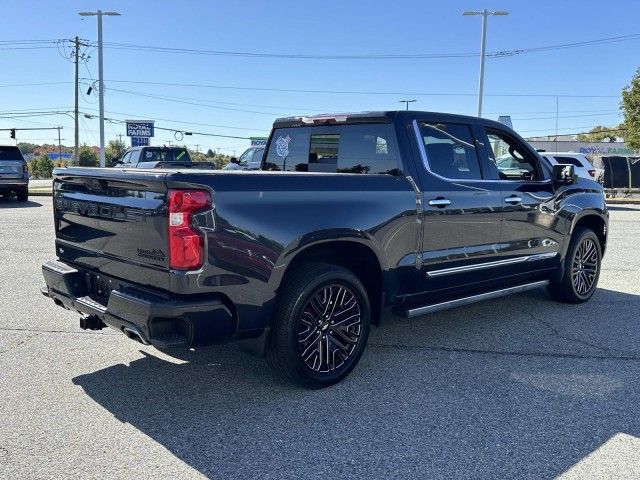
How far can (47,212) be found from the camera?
1647 cm

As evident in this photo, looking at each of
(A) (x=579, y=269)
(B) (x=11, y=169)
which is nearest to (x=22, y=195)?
(B) (x=11, y=169)

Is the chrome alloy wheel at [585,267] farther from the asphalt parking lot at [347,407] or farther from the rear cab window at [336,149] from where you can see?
the rear cab window at [336,149]

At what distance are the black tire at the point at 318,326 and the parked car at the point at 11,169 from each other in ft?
60.1

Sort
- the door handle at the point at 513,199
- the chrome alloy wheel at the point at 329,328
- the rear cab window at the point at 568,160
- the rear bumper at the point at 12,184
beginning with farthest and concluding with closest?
1. the rear bumper at the point at 12,184
2. the rear cab window at the point at 568,160
3. the door handle at the point at 513,199
4. the chrome alloy wheel at the point at 329,328

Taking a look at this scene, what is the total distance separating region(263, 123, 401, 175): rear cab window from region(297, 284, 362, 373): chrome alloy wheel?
3.65ft

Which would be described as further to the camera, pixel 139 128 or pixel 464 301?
pixel 139 128

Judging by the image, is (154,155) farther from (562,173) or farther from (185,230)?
(185,230)

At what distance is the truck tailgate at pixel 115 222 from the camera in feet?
11.1

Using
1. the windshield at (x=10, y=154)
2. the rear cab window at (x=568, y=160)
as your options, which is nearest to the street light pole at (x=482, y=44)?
the rear cab window at (x=568, y=160)

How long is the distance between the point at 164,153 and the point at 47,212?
441 centimetres

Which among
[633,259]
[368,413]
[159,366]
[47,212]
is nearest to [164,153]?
[47,212]

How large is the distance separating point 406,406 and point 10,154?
19141 mm

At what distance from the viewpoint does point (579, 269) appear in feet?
21.2

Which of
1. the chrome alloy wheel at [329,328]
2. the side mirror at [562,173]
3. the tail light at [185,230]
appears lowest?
the chrome alloy wheel at [329,328]
